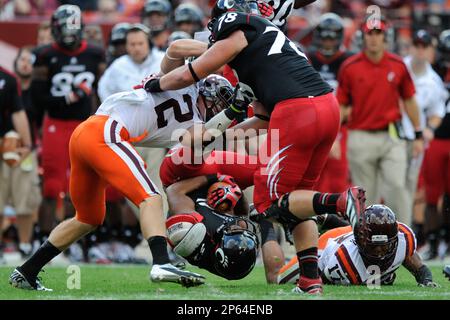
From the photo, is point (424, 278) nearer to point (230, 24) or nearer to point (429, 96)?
point (230, 24)

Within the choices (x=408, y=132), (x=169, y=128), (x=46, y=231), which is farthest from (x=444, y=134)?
(x=169, y=128)

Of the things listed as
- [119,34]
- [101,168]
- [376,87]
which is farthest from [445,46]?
[101,168]

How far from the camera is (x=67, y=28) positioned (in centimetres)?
1066

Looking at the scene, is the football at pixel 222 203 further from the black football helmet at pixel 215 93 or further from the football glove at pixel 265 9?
the football glove at pixel 265 9

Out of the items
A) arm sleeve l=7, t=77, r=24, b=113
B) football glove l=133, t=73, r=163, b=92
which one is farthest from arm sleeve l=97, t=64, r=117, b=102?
football glove l=133, t=73, r=163, b=92

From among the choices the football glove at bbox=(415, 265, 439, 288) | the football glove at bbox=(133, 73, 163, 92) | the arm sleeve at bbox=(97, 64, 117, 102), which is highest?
the football glove at bbox=(133, 73, 163, 92)

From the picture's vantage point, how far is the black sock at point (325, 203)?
5.92 meters

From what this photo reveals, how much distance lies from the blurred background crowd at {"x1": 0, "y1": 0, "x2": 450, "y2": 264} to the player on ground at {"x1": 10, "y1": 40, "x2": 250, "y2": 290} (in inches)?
133

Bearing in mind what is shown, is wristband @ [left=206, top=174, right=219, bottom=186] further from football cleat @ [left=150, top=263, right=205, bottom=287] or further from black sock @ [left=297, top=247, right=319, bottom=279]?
football cleat @ [left=150, top=263, right=205, bottom=287]

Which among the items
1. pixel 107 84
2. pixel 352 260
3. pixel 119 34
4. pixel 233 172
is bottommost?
pixel 352 260

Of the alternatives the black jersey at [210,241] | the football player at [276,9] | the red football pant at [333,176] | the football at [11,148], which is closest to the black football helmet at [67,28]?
the football at [11,148]

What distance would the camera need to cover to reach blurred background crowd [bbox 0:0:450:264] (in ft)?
34.0

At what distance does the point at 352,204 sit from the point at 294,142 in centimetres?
48

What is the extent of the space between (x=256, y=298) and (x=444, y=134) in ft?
19.0
